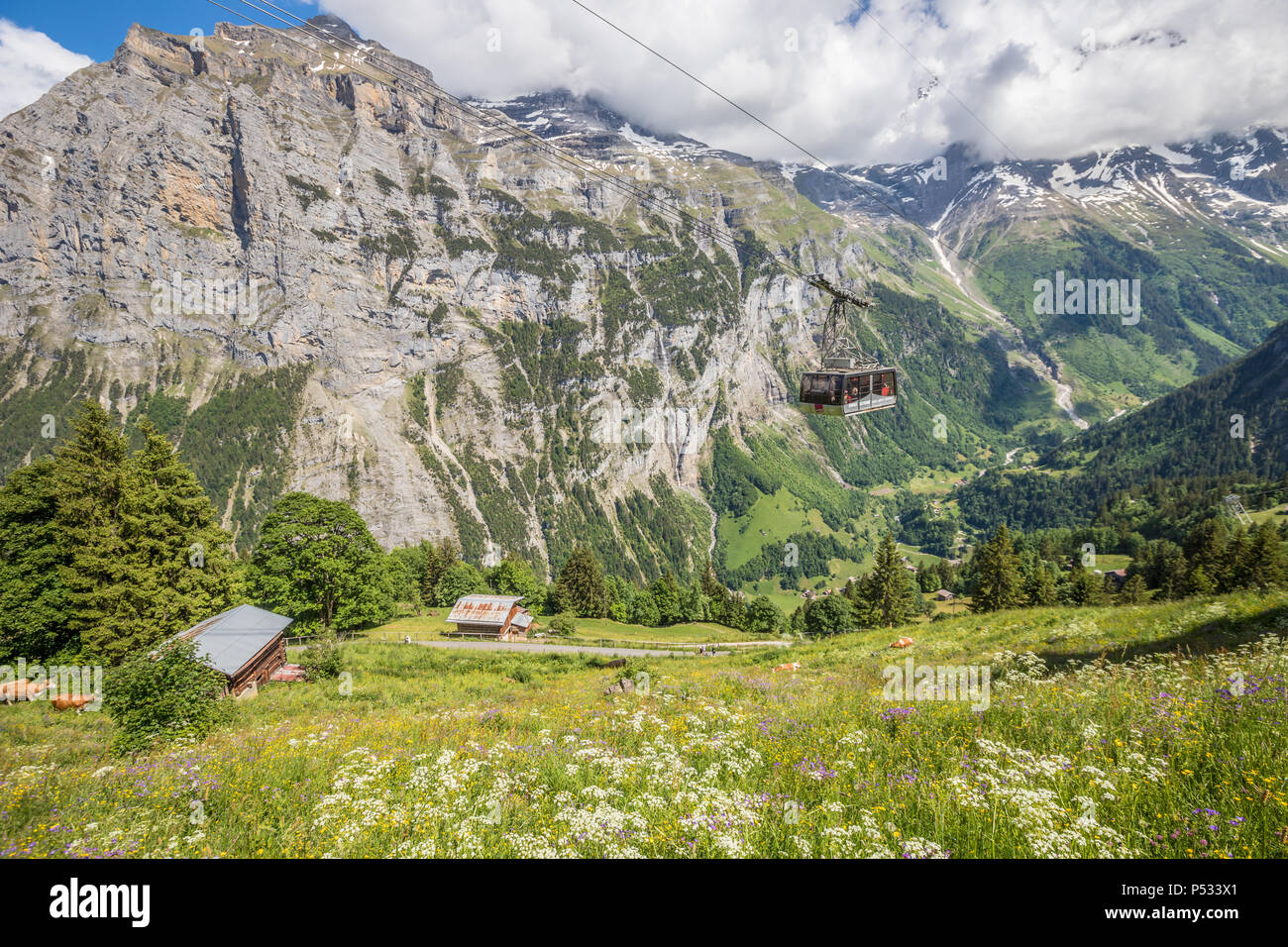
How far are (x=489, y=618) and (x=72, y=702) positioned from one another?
3929 centimetres

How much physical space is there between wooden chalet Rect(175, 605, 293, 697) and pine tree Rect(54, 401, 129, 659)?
17.0ft

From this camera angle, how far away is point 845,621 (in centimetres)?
7850

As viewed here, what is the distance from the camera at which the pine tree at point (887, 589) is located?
6506 centimetres

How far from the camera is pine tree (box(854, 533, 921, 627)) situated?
65.1m

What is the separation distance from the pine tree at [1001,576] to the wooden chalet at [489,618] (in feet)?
178

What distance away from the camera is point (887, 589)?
214ft

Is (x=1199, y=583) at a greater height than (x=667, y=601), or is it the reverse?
(x=1199, y=583)

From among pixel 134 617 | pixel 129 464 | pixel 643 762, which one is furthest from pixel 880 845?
pixel 129 464

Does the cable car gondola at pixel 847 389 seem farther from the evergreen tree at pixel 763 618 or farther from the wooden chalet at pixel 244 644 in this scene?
the evergreen tree at pixel 763 618

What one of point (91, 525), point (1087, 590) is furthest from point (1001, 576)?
point (91, 525)

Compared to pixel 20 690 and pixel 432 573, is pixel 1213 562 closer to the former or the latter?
pixel 20 690

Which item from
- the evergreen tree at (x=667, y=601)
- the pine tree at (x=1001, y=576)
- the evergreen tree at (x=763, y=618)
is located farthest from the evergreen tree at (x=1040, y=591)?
the evergreen tree at (x=667, y=601)

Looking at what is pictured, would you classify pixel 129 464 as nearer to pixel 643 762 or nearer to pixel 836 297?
pixel 643 762
